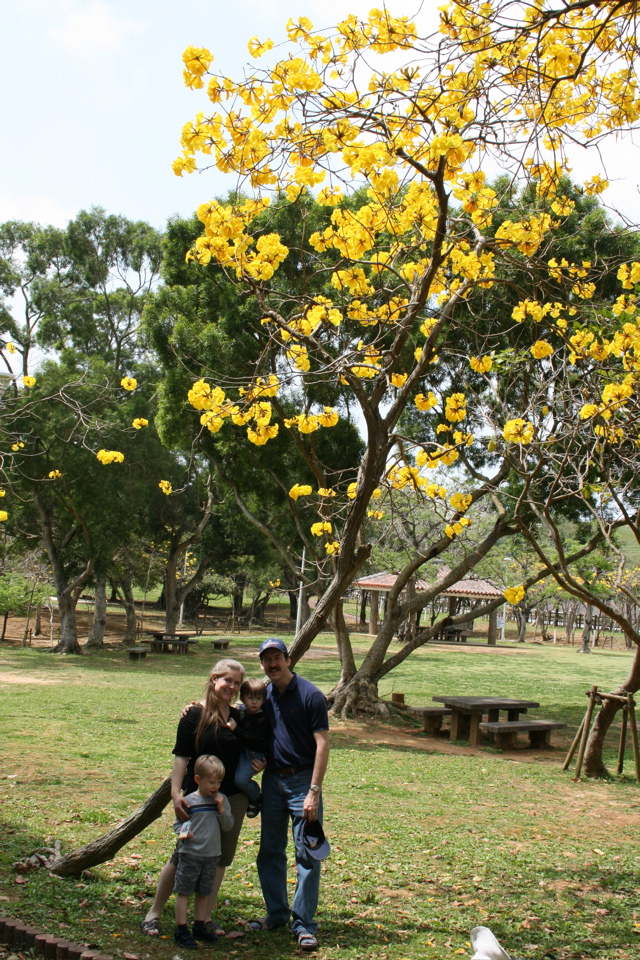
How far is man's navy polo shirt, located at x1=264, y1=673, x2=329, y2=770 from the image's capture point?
363cm

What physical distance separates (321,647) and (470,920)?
24641 mm

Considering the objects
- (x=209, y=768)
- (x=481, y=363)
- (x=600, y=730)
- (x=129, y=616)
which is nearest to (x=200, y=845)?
(x=209, y=768)

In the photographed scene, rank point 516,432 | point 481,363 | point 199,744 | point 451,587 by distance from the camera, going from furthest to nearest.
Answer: point 451,587
point 516,432
point 481,363
point 199,744

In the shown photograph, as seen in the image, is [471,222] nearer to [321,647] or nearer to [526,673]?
[526,673]

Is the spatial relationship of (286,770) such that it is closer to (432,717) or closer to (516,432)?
(516,432)

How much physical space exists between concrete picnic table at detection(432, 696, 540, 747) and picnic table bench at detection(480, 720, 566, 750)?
165 millimetres

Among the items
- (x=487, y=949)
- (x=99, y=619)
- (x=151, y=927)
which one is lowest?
(x=151, y=927)

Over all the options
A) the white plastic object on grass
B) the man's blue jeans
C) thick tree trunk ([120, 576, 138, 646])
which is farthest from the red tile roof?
the white plastic object on grass

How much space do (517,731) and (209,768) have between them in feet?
25.5

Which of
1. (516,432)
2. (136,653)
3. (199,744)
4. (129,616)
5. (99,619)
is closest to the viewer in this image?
(199,744)

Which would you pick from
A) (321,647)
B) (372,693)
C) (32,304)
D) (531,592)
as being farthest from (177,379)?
(531,592)

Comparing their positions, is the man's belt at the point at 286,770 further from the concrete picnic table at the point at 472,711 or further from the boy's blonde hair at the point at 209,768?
the concrete picnic table at the point at 472,711

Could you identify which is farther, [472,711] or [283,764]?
[472,711]

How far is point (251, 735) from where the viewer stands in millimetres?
3641
